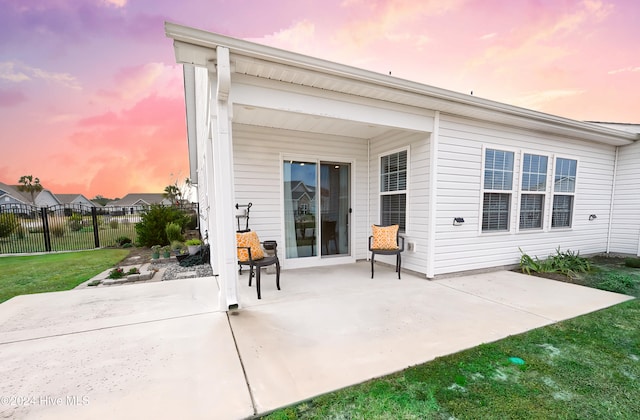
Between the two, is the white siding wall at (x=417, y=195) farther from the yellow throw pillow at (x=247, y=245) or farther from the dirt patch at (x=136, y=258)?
the dirt patch at (x=136, y=258)

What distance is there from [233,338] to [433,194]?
3.53 metres

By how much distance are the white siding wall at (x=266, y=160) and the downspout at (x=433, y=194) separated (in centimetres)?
183

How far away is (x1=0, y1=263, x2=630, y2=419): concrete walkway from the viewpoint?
159 centimetres

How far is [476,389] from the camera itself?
1638 mm

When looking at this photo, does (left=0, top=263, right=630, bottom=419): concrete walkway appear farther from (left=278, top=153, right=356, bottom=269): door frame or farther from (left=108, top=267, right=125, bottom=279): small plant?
(left=278, top=153, right=356, bottom=269): door frame

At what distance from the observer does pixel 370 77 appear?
305 cm

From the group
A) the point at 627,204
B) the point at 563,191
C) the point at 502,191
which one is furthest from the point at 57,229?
the point at 627,204

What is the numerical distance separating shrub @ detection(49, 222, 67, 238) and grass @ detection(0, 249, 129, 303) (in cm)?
211

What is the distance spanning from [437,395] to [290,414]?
3.09ft

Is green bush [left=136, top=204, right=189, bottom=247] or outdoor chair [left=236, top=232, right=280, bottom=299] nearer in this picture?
outdoor chair [left=236, top=232, right=280, bottom=299]

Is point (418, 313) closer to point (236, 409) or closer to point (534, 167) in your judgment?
point (236, 409)

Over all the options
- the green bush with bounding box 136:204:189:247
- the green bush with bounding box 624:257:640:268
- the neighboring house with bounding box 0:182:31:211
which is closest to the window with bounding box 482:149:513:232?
the green bush with bounding box 624:257:640:268

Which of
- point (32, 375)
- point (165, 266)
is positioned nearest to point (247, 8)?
point (165, 266)

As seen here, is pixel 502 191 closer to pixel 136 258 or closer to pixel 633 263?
pixel 633 263
